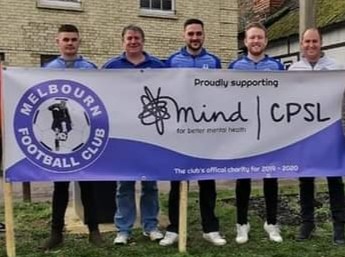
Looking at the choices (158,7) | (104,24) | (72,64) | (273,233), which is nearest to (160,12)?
(158,7)

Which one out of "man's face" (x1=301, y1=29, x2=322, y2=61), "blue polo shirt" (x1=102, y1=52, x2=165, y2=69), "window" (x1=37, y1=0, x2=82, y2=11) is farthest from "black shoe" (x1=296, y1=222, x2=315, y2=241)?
"window" (x1=37, y1=0, x2=82, y2=11)

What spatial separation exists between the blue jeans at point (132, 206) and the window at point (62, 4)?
10.0 metres

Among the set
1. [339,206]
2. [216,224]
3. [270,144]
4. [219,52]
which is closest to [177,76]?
[270,144]

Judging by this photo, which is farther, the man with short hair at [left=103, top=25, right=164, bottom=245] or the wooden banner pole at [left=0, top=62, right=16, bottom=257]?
the man with short hair at [left=103, top=25, right=164, bottom=245]

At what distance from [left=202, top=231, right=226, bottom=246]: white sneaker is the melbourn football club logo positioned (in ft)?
4.17

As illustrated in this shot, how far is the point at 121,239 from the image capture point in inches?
241

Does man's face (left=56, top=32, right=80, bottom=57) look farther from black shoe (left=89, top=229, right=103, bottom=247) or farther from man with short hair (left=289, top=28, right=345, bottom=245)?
man with short hair (left=289, top=28, right=345, bottom=245)

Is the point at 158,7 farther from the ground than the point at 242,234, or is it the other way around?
the point at 158,7

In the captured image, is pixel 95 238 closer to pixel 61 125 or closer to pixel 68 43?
pixel 61 125

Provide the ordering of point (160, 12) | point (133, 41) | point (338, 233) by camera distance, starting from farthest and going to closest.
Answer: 1. point (160, 12)
2. point (338, 233)
3. point (133, 41)

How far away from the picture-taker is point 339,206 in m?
6.16

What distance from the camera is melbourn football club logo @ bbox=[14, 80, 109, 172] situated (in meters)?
5.62

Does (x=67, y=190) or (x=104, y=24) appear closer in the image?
(x=67, y=190)

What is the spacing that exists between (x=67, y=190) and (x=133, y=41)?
1414 mm
